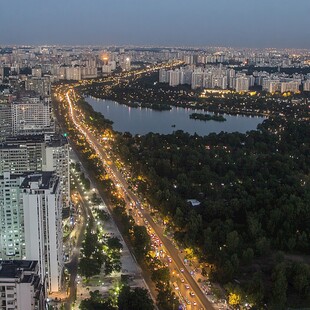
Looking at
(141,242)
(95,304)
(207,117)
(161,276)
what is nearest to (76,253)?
(141,242)

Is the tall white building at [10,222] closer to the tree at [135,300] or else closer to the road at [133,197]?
the tree at [135,300]

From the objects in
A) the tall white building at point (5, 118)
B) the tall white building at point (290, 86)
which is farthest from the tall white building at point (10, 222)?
the tall white building at point (290, 86)

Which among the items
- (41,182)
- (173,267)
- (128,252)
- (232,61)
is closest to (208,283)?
(173,267)

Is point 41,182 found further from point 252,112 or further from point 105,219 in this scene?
point 252,112

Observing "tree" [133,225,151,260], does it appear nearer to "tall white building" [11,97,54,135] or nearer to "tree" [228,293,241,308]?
"tree" [228,293,241,308]

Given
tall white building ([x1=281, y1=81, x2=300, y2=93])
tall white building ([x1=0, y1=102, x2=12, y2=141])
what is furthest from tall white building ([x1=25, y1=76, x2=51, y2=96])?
tall white building ([x1=281, y1=81, x2=300, y2=93])

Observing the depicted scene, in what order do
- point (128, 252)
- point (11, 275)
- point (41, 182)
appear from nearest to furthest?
1. point (11, 275)
2. point (41, 182)
3. point (128, 252)
